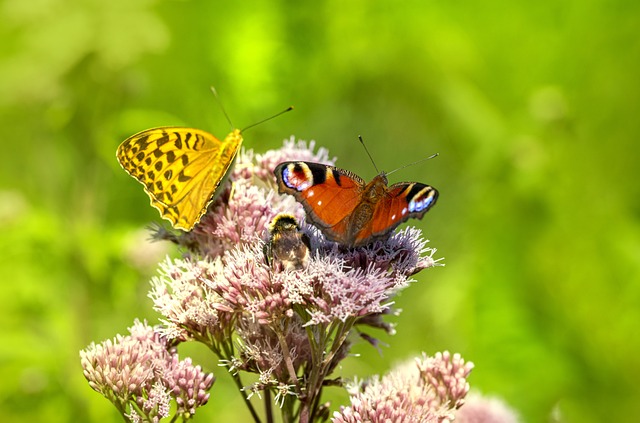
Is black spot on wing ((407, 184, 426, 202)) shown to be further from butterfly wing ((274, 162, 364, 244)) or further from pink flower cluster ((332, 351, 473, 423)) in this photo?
pink flower cluster ((332, 351, 473, 423))

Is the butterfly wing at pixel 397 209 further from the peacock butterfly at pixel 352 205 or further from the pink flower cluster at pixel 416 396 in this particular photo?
the pink flower cluster at pixel 416 396

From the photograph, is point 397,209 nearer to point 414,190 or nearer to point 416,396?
point 414,190

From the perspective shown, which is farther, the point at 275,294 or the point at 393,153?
the point at 393,153

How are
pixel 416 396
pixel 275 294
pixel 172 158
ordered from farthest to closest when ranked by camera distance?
1. pixel 172 158
2. pixel 416 396
3. pixel 275 294

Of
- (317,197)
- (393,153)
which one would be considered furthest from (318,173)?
(393,153)

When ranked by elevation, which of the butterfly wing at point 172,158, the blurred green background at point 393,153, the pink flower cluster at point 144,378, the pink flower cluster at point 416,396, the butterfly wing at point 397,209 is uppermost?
the blurred green background at point 393,153

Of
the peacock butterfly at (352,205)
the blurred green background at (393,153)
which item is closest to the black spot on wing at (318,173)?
the peacock butterfly at (352,205)

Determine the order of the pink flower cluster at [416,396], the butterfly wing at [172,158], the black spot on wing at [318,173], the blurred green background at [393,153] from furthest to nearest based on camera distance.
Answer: the blurred green background at [393,153] < the butterfly wing at [172,158] < the black spot on wing at [318,173] < the pink flower cluster at [416,396]

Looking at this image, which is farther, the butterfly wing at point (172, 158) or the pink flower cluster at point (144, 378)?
the butterfly wing at point (172, 158)
